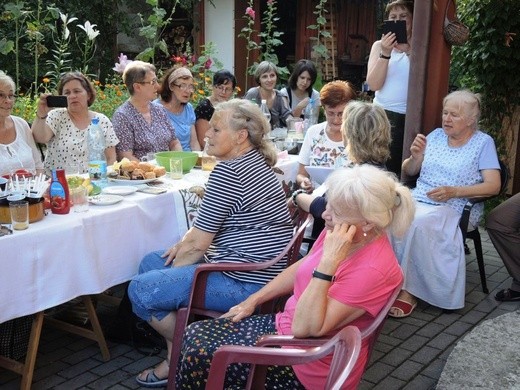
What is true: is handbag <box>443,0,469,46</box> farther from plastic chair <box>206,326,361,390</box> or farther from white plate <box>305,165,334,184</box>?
plastic chair <box>206,326,361,390</box>

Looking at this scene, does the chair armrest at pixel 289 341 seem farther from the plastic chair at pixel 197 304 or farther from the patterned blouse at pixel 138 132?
the patterned blouse at pixel 138 132

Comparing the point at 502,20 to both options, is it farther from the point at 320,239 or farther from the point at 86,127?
the point at 320,239

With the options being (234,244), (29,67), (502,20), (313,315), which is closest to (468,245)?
(502,20)

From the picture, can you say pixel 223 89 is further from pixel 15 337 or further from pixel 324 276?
pixel 324 276

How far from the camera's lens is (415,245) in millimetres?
3910

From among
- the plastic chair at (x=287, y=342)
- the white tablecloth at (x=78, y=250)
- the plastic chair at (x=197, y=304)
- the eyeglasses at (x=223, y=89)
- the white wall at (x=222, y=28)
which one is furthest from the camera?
the white wall at (x=222, y=28)

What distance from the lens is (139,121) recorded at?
14.4 ft

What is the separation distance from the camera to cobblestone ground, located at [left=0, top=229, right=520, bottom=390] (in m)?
2.95

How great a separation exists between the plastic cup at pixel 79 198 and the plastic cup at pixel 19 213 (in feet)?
0.98

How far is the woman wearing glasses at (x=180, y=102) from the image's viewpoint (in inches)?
191

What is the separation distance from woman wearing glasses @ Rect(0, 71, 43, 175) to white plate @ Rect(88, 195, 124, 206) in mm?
854

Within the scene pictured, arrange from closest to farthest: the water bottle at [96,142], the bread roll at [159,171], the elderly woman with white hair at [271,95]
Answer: the bread roll at [159,171], the water bottle at [96,142], the elderly woman with white hair at [271,95]

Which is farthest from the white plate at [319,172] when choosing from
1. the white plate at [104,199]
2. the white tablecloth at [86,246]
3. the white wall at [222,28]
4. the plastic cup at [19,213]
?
the white wall at [222,28]

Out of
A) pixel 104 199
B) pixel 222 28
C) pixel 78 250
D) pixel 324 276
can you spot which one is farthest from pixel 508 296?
pixel 222 28
